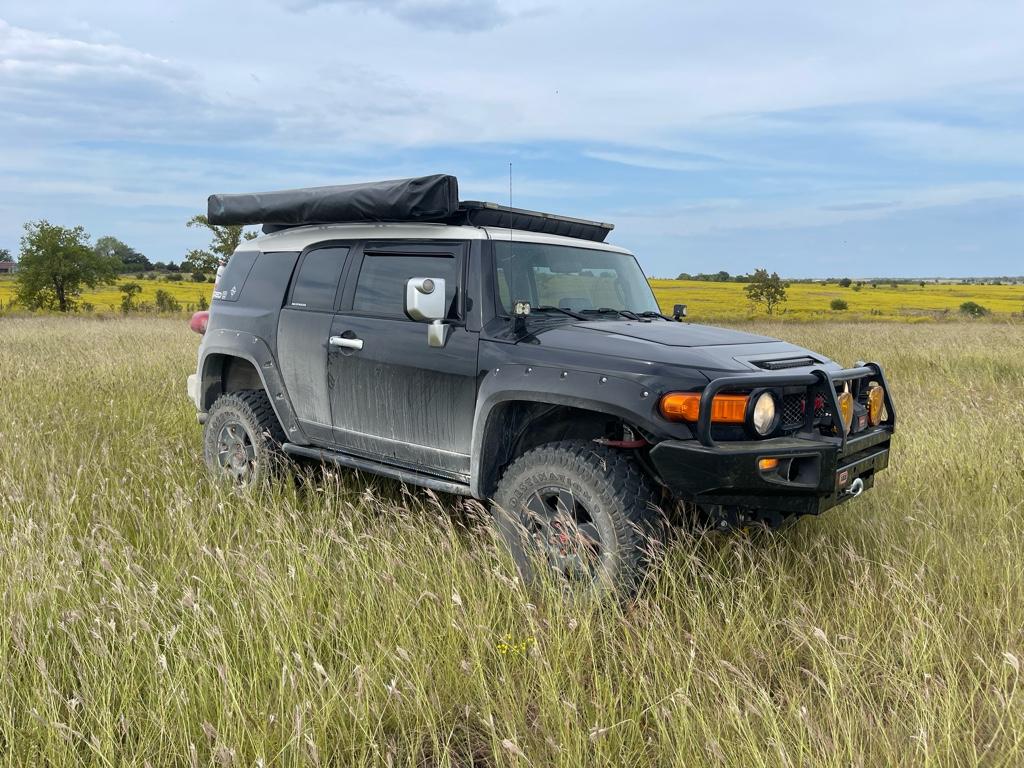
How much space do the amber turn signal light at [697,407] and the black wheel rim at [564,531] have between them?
62 centimetres

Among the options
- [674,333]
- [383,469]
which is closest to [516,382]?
[674,333]

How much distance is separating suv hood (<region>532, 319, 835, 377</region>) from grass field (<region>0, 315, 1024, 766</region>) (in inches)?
34.5

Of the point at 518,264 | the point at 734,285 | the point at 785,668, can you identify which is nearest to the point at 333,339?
the point at 518,264

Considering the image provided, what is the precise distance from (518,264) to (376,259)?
40.2 inches

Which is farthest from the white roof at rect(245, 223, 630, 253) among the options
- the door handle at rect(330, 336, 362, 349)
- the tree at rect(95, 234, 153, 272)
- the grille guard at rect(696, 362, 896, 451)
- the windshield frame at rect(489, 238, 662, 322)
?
the tree at rect(95, 234, 153, 272)

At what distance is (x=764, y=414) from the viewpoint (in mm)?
3584

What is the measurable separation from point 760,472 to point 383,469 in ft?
7.44

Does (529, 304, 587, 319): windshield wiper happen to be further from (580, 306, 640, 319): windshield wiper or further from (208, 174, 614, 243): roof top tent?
(208, 174, 614, 243): roof top tent

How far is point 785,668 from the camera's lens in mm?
A: 3291

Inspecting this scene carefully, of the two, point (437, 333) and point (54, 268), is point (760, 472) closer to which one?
point (437, 333)

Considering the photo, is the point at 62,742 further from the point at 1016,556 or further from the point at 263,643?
the point at 1016,556

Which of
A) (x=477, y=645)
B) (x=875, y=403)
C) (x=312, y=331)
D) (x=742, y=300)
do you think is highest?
(x=742, y=300)

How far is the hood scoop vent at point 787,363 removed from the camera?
12.6 ft

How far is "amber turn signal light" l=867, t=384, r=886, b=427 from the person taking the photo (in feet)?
13.8
